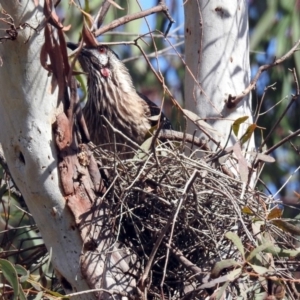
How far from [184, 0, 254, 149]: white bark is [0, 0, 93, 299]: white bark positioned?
0.88 metres

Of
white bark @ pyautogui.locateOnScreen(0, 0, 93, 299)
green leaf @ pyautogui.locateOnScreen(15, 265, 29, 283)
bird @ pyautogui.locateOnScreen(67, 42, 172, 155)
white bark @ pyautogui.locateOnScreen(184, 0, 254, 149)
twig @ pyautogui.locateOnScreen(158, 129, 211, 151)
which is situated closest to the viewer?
white bark @ pyautogui.locateOnScreen(0, 0, 93, 299)

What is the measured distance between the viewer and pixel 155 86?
705cm

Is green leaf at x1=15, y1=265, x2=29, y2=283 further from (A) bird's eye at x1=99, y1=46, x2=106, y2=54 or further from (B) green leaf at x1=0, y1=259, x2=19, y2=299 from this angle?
(A) bird's eye at x1=99, y1=46, x2=106, y2=54

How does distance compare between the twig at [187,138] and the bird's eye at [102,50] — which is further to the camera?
the bird's eye at [102,50]

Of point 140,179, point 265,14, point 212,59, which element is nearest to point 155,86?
point 265,14

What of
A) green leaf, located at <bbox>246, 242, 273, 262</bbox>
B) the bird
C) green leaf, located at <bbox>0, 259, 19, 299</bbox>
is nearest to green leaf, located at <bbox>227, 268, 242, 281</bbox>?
green leaf, located at <bbox>246, 242, 273, 262</bbox>

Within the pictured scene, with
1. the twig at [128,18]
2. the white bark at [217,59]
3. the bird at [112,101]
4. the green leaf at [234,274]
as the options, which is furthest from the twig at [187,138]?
→ the green leaf at [234,274]

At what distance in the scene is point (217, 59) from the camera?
3098 millimetres

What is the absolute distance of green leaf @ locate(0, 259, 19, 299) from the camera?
2316 mm

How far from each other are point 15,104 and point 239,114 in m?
1.05

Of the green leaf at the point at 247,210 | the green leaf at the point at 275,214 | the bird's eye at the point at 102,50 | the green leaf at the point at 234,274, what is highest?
the bird's eye at the point at 102,50

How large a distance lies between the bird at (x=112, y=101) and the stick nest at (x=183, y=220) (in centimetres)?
93

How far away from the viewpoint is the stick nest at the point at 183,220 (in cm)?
243

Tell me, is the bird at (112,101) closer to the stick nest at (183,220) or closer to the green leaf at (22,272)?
the stick nest at (183,220)
